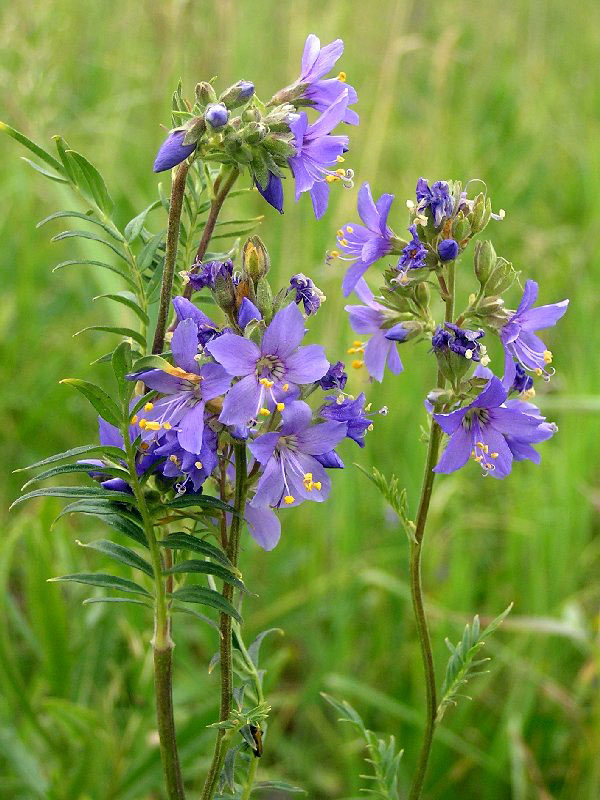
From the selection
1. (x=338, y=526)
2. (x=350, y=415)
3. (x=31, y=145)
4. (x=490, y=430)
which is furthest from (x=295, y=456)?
(x=338, y=526)

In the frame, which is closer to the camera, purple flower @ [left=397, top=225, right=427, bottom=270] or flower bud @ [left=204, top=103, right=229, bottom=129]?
flower bud @ [left=204, top=103, right=229, bottom=129]

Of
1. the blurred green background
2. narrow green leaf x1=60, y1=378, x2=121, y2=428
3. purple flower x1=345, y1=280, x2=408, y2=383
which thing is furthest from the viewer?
the blurred green background

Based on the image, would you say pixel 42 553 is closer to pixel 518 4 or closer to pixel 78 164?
pixel 78 164

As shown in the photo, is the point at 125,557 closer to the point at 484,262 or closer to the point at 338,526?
the point at 484,262

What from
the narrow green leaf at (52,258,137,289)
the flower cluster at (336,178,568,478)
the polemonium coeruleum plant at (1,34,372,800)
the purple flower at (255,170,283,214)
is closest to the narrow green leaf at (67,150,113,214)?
A: the polemonium coeruleum plant at (1,34,372,800)

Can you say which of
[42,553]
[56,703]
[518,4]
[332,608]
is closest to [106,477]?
[56,703]

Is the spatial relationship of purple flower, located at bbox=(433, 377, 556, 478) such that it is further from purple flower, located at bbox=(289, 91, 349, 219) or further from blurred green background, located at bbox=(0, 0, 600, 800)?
blurred green background, located at bbox=(0, 0, 600, 800)

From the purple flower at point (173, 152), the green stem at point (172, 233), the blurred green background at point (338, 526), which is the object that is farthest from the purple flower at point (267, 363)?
the blurred green background at point (338, 526)

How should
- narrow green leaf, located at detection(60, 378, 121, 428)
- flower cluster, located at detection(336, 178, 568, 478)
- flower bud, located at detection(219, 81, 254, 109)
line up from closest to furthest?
1. narrow green leaf, located at detection(60, 378, 121, 428)
2. flower bud, located at detection(219, 81, 254, 109)
3. flower cluster, located at detection(336, 178, 568, 478)
